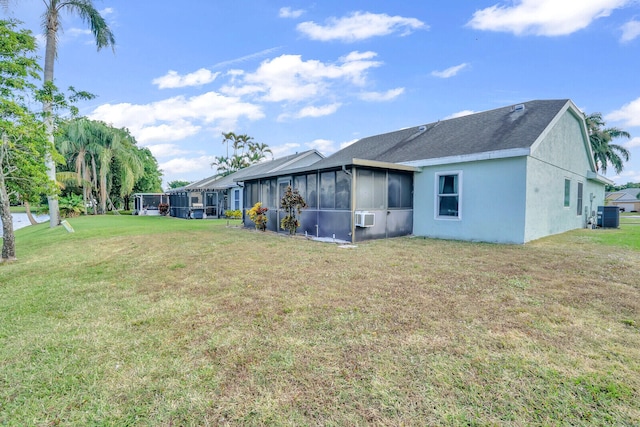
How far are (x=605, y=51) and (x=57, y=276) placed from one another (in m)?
21.2

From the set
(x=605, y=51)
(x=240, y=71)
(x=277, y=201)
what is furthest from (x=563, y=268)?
(x=240, y=71)

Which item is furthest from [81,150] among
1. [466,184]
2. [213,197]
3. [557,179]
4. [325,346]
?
[557,179]

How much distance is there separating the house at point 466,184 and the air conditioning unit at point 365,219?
29 millimetres

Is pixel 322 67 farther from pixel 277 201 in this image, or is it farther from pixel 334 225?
pixel 334 225

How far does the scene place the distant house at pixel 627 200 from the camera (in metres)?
41.7

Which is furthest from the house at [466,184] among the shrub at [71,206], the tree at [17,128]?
the shrub at [71,206]

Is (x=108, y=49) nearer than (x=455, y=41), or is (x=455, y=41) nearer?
(x=455, y=41)

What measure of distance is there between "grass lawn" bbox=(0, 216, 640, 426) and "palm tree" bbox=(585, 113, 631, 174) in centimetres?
3408

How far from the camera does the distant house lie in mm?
41737

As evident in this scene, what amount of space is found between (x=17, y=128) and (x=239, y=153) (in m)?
31.6

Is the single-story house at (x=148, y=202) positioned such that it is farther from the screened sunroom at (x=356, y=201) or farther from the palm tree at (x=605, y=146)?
the palm tree at (x=605, y=146)

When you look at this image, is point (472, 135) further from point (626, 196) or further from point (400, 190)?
point (626, 196)

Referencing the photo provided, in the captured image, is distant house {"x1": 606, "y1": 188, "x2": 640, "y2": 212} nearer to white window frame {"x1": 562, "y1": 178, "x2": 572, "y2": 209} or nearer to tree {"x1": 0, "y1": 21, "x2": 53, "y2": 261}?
white window frame {"x1": 562, "y1": 178, "x2": 572, "y2": 209}

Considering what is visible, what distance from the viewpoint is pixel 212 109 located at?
22.7 m
